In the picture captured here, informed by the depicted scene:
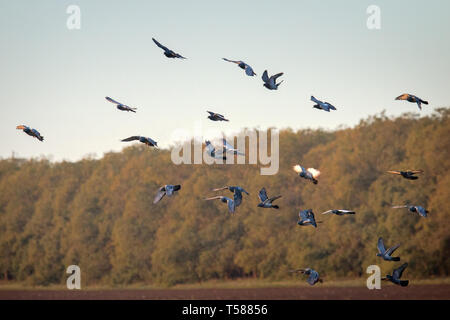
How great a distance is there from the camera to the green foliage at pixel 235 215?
67312 mm

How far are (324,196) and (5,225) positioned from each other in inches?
1722

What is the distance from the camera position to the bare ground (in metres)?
62.4

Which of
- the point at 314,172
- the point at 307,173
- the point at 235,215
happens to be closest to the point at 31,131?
the point at 307,173

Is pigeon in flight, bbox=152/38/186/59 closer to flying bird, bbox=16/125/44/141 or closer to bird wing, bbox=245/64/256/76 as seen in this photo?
bird wing, bbox=245/64/256/76

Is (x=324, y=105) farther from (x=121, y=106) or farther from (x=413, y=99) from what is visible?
(x=121, y=106)

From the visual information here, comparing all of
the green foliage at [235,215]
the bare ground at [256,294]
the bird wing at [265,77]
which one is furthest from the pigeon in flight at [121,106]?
the green foliage at [235,215]

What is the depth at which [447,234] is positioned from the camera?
6388 cm

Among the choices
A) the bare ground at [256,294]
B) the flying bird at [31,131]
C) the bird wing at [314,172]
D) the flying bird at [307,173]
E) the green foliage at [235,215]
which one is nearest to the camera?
the bird wing at [314,172]

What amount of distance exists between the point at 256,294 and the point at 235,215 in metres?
9.66

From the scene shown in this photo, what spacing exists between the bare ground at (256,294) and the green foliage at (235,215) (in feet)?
5.87

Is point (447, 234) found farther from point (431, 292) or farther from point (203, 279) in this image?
point (203, 279)

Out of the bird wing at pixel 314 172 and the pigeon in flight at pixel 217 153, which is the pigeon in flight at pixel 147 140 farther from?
the bird wing at pixel 314 172

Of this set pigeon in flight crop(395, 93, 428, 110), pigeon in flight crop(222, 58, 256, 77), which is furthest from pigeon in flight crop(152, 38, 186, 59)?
pigeon in flight crop(395, 93, 428, 110)
